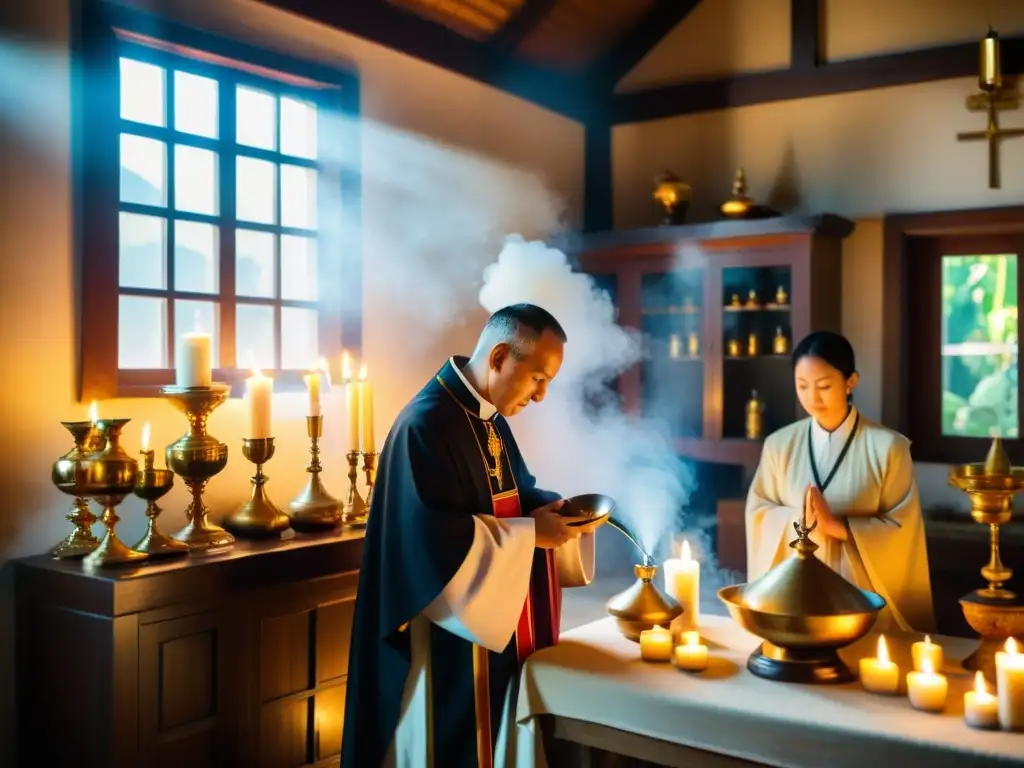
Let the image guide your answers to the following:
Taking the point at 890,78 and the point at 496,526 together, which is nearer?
the point at 496,526

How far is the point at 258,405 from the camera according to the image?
3.39 m

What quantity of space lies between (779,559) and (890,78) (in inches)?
132

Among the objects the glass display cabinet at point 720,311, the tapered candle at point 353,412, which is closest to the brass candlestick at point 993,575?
the tapered candle at point 353,412

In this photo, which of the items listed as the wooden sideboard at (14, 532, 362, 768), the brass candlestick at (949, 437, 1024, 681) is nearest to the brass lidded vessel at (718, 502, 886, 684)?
the brass candlestick at (949, 437, 1024, 681)

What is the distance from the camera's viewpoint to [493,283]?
17.8ft

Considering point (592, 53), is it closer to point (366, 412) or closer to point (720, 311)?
point (720, 311)

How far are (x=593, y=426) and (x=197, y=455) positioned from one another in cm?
313

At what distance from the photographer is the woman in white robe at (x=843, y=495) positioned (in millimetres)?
3098

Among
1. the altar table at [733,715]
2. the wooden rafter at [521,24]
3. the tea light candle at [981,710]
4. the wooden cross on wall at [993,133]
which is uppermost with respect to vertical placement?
the wooden rafter at [521,24]

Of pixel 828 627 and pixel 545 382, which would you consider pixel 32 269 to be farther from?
pixel 828 627

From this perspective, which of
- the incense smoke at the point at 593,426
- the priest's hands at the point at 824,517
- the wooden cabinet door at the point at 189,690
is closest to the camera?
the wooden cabinet door at the point at 189,690

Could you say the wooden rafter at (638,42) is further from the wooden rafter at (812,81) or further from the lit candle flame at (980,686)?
the lit candle flame at (980,686)

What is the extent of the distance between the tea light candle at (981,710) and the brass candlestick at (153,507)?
88.2 inches

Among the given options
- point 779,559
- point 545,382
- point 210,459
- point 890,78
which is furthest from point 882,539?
point 890,78
